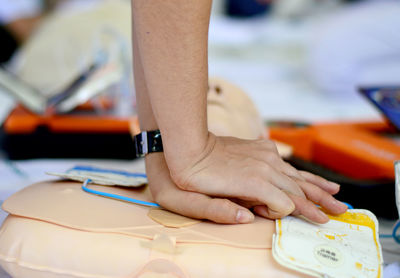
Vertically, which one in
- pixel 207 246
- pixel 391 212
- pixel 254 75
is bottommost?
pixel 254 75

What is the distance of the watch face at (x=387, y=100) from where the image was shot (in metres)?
0.89

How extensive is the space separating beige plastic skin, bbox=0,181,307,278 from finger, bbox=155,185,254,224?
13mm

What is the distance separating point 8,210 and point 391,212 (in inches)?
24.8

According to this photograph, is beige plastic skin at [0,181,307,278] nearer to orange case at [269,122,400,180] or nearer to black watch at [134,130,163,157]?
black watch at [134,130,163,157]

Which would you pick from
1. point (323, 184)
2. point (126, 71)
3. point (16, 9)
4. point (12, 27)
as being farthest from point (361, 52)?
point (16, 9)

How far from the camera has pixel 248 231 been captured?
1.70ft

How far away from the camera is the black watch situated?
61 centimetres

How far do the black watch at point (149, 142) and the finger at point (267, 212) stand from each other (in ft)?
0.51

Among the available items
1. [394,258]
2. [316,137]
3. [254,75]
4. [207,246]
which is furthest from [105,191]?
[254,75]

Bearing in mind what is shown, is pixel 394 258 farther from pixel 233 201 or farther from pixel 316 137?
pixel 316 137

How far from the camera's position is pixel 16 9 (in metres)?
2.48

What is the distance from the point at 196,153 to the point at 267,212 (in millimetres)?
117

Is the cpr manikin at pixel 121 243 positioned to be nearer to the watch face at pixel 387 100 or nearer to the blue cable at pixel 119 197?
the blue cable at pixel 119 197

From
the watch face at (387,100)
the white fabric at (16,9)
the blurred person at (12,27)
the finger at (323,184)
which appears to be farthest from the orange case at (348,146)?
the white fabric at (16,9)
